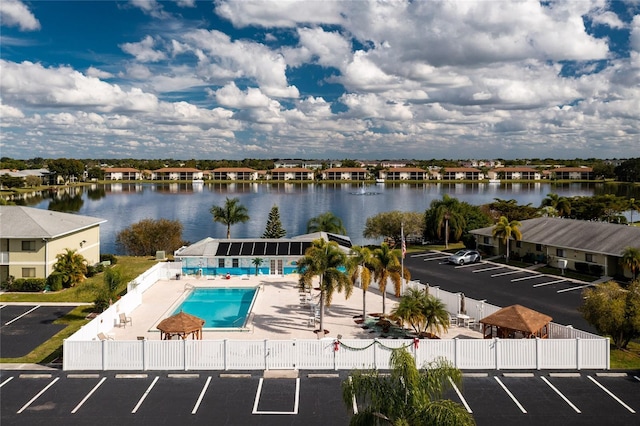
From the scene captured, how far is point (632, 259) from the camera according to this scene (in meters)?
37.1

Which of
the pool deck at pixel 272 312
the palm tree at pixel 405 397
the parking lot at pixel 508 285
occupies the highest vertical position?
the palm tree at pixel 405 397

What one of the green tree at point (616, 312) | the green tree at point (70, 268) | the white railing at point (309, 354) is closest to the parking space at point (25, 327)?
the green tree at point (70, 268)

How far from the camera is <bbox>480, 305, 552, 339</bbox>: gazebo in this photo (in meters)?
23.4

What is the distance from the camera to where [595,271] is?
40.7 metres

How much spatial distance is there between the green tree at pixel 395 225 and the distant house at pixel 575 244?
9779mm

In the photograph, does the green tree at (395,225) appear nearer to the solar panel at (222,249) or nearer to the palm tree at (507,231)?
the palm tree at (507,231)

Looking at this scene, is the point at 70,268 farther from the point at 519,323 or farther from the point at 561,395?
the point at 561,395

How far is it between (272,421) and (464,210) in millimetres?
45994

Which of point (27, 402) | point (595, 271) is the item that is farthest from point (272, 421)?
point (595, 271)

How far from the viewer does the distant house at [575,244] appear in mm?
40250

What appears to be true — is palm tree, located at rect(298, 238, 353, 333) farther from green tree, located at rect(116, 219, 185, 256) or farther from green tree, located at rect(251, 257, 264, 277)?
green tree, located at rect(116, 219, 185, 256)

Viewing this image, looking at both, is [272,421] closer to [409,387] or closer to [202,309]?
[409,387]

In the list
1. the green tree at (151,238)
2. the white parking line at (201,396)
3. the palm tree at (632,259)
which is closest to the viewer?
the white parking line at (201,396)

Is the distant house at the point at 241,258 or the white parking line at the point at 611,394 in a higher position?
the distant house at the point at 241,258
